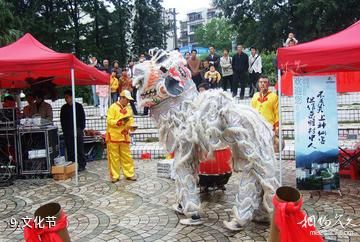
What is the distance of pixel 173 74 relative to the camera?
563 cm

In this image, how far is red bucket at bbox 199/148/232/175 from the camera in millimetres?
6086

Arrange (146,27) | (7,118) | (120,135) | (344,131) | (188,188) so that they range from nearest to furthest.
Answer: (188,188)
(120,135)
(7,118)
(344,131)
(146,27)

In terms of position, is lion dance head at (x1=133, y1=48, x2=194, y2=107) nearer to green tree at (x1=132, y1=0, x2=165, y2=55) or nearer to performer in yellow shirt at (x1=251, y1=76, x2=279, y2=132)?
performer in yellow shirt at (x1=251, y1=76, x2=279, y2=132)

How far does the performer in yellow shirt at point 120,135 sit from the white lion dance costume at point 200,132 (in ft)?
6.02

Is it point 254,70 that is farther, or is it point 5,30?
point 5,30

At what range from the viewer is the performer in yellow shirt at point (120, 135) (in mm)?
7703

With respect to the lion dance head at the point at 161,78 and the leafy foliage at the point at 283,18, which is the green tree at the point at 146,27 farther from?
the lion dance head at the point at 161,78

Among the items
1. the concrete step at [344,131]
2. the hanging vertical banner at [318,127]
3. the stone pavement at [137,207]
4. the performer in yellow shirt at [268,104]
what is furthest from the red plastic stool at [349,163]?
the concrete step at [344,131]

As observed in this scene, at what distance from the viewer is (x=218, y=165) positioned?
613cm

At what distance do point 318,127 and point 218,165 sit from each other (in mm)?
1549

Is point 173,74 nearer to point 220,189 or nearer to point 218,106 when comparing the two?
point 218,106

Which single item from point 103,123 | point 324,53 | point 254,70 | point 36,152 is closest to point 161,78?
point 324,53

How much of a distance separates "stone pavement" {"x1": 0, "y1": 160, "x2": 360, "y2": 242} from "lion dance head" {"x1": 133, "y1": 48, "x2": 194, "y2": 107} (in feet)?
5.07

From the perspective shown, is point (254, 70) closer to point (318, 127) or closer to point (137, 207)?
point (318, 127)
